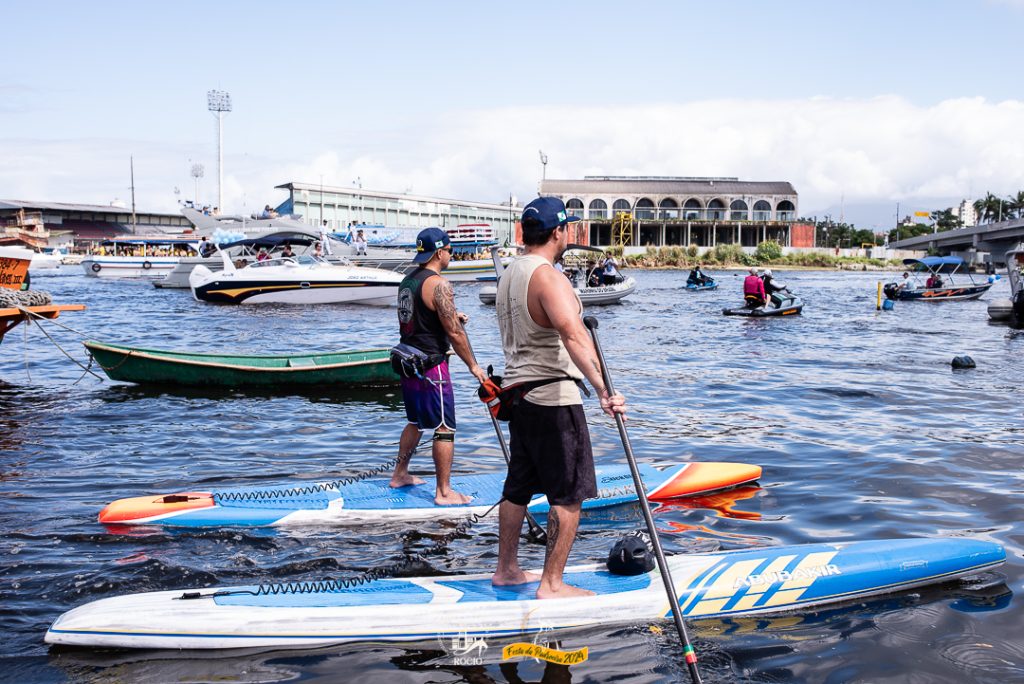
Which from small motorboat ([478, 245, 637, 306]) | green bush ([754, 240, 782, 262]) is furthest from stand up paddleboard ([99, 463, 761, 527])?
green bush ([754, 240, 782, 262])

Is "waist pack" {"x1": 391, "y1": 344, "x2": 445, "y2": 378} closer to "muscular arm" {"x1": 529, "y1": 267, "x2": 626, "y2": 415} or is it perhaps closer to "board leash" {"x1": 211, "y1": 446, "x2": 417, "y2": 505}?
"board leash" {"x1": 211, "y1": 446, "x2": 417, "y2": 505}

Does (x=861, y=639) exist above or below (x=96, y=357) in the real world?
below

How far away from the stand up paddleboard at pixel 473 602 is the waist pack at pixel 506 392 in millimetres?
1060

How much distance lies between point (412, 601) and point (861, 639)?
2.60 meters

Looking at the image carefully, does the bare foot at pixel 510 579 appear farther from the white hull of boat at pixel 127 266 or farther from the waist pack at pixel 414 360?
the white hull of boat at pixel 127 266

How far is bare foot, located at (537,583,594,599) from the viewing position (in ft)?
15.4

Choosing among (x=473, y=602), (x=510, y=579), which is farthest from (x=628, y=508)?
(x=473, y=602)

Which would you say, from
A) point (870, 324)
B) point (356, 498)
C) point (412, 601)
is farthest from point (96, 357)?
point (870, 324)

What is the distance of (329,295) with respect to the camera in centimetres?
3047

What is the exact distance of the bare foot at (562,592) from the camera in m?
4.71

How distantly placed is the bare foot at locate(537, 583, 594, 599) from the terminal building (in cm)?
9357

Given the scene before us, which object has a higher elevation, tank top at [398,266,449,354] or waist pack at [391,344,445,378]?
tank top at [398,266,449,354]

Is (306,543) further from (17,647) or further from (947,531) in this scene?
(947,531)

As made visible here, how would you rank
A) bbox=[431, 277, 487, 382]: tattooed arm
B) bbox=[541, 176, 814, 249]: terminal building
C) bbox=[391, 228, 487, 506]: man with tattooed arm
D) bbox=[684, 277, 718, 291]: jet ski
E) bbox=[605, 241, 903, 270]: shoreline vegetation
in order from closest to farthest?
bbox=[431, 277, 487, 382]: tattooed arm, bbox=[391, 228, 487, 506]: man with tattooed arm, bbox=[684, 277, 718, 291]: jet ski, bbox=[605, 241, 903, 270]: shoreline vegetation, bbox=[541, 176, 814, 249]: terminal building
